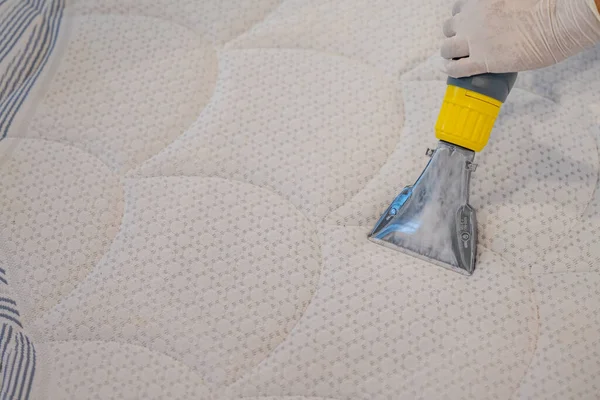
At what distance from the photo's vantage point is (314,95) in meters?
0.85

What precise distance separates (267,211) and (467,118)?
0.79 ft

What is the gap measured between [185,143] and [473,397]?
44cm

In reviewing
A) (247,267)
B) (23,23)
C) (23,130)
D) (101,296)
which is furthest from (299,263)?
(23,23)

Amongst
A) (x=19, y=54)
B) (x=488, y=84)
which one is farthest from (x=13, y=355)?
(x=488, y=84)

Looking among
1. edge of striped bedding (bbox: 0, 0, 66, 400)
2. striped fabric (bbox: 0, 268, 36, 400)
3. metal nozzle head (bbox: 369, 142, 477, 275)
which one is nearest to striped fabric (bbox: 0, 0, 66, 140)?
edge of striped bedding (bbox: 0, 0, 66, 400)

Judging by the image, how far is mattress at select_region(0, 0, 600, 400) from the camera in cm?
66

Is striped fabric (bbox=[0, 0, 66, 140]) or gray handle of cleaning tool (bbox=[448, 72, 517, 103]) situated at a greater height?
striped fabric (bbox=[0, 0, 66, 140])

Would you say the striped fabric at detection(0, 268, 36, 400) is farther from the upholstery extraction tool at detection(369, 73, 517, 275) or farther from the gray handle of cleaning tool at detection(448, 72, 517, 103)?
the gray handle of cleaning tool at detection(448, 72, 517, 103)

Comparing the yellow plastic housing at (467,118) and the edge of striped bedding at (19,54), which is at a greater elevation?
the edge of striped bedding at (19,54)

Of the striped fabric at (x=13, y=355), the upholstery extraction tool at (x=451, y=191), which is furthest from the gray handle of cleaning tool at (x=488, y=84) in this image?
the striped fabric at (x=13, y=355)

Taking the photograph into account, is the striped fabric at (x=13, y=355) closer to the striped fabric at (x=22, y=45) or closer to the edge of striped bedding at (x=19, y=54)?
the edge of striped bedding at (x=19, y=54)

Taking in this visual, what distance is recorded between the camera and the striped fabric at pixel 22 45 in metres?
0.85

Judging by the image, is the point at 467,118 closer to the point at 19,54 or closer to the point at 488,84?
the point at 488,84

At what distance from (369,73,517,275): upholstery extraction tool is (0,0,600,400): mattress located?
0.07 ft
